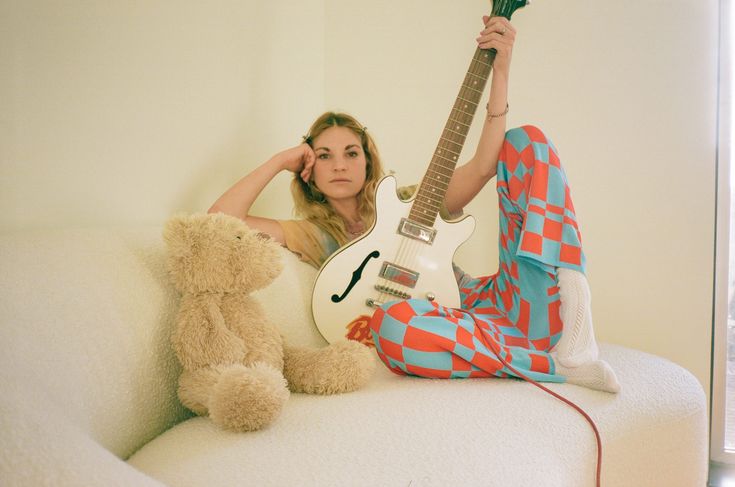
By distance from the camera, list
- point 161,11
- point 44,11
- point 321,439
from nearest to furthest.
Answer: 1. point 321,439
2. point 44,11
3. point 161,11

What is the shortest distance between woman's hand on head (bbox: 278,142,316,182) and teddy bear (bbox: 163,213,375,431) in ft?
1.77

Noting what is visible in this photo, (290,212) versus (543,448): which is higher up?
(290,212)

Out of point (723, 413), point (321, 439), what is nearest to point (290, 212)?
point (321, 439)

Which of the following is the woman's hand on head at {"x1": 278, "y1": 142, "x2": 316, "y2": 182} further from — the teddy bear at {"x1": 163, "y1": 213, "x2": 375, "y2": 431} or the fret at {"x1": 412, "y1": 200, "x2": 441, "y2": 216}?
the teddy bear at {"x1": 163, "y1": 213, "x2": 375, "y2": 431}

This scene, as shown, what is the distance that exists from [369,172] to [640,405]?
98 centimetres

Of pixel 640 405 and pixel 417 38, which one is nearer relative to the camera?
pixel 640 405

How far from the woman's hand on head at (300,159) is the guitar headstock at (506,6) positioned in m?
0.64

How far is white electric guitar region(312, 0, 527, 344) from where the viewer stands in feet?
4.40

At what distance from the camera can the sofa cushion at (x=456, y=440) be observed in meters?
0.71

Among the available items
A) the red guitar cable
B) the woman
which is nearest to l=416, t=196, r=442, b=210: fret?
the woman

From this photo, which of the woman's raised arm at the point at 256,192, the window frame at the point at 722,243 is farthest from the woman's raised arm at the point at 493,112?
the window frame at the point at 722,243

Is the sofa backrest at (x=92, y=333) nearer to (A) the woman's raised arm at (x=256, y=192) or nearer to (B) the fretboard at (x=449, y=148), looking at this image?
(A) the woman's raised arm at (x=256, y=192)

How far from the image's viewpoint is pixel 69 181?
3.55 feet

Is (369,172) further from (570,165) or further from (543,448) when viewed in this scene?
(543,448)
